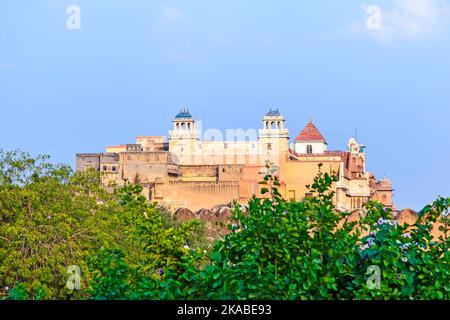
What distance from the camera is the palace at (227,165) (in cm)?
6881

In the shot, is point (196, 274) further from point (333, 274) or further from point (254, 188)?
point (254, 188)

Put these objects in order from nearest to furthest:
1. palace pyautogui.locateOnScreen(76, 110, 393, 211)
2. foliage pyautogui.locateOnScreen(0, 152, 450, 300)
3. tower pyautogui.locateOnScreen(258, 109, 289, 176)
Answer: foliage pyautogui.locateOnScreen(0, 152, 450, 300) < palace pyautogui.locateOnScreen(76, 110, 393, 211) < tower pyautogui.locateOnScreen(258, 109, 289, 176)

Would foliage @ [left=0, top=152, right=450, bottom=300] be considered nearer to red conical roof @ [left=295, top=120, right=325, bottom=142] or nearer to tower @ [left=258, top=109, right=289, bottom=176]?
tower @ [left=258, top=109, right=289, bottom=176]

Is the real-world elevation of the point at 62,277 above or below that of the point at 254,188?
below

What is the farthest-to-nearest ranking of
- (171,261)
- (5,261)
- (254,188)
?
(254,188) < (5,261) < (171,261)

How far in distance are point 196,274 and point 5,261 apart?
46.5 feet

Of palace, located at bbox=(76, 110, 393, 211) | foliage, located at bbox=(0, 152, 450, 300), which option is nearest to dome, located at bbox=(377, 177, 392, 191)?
palace, located at bbox=(76, 110, 393, 211)

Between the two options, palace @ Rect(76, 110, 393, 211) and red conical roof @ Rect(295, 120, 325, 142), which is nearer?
palace @ Rect(76, 110, 393, 211)

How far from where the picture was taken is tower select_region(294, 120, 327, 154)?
85.6 m

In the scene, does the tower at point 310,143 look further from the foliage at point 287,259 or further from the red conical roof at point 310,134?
the foliage at point 287,259

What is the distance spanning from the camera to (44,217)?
22562 millimetres

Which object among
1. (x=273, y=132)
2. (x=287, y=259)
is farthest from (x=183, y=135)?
(x=287, y=259)

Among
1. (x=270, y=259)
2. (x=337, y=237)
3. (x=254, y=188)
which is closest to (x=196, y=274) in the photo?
(x=270, y=259)
